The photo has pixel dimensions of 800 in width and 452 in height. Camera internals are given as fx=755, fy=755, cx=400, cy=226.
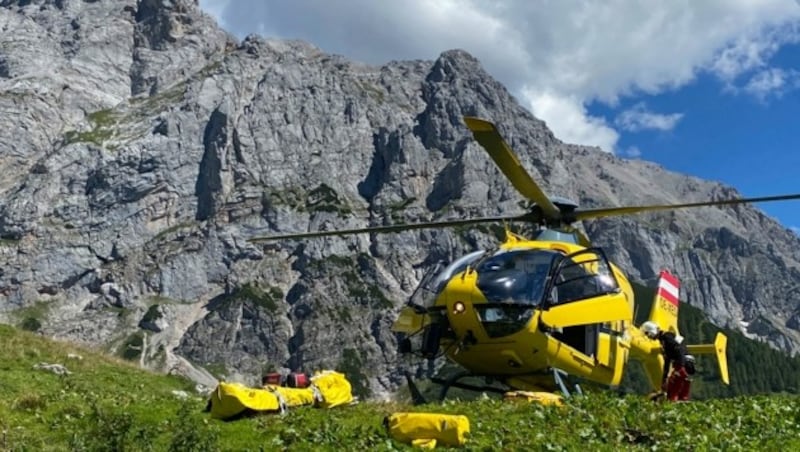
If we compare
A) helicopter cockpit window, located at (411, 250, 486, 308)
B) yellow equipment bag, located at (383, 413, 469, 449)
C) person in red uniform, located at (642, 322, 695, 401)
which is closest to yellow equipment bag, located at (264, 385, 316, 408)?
yellow equipment bag, located at (383, 413, 469, 449)

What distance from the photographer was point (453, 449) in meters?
12.6

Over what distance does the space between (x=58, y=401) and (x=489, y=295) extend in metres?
10.9

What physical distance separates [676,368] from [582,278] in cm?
350

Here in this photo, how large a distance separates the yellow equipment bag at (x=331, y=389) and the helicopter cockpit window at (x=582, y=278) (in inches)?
237

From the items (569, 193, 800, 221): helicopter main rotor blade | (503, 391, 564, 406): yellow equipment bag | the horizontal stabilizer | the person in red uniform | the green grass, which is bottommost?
the green grass

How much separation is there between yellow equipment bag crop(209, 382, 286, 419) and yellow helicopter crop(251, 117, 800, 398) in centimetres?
581

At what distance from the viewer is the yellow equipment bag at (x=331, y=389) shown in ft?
60.9

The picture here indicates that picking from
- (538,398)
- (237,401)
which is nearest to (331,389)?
(237,401)

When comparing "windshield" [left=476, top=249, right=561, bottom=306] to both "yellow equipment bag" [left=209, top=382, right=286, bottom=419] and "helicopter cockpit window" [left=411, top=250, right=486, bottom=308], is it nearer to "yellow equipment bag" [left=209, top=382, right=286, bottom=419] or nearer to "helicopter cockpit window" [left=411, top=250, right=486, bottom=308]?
"helicopter cockpit window" [left=411, top=250, right=486, bottom=308]

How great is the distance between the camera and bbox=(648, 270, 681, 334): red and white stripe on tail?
2841 centimetres

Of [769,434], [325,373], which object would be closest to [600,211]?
[325,373]

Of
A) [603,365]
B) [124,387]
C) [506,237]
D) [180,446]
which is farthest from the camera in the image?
[124,387]

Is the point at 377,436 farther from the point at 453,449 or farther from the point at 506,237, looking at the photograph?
the point at 506,237

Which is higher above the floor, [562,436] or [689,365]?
[689,365]
